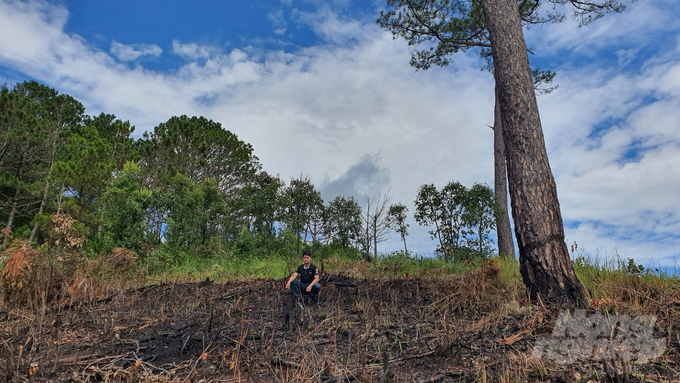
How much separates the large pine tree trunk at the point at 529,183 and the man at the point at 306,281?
140 inches

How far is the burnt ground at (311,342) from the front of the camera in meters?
3.18

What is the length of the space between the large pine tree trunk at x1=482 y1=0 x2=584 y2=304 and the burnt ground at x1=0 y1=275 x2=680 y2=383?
60 centimetres

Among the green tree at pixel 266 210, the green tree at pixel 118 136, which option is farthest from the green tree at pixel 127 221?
the green tree at pixel 118 136

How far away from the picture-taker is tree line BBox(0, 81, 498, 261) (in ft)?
48.1

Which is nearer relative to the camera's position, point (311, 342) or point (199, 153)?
→ point (311, 342)

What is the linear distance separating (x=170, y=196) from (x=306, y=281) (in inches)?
380

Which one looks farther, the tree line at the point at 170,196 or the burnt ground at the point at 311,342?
the tree line at the point at 170,196

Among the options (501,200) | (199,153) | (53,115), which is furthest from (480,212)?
(53,115)

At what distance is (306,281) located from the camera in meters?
7.51

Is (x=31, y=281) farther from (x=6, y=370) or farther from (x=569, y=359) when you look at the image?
(x=569, y=359)

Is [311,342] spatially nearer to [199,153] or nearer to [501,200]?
[501,200]

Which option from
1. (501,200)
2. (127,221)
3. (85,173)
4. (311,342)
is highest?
(85,173)

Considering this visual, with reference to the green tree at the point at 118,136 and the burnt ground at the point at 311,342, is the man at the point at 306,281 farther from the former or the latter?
the green tree at the point at 118,136

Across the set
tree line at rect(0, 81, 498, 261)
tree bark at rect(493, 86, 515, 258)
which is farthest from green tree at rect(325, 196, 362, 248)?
tree bark at rect(493, 86, 515, 258)
